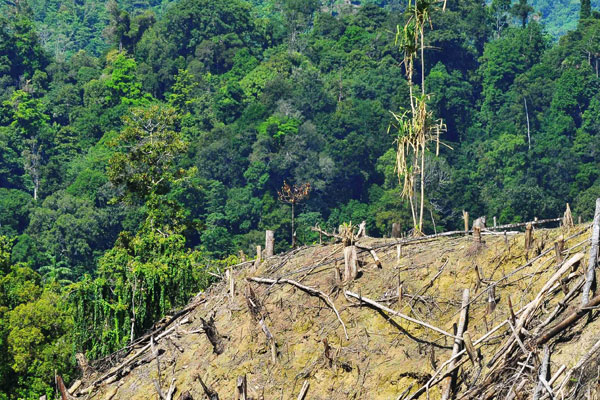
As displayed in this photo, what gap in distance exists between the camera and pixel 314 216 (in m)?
66.8

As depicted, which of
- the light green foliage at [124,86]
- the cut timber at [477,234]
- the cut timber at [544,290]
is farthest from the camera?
the light green foliage at [124,86]

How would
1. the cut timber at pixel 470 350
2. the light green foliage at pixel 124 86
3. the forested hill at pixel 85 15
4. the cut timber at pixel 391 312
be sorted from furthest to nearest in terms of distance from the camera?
the forested hill at pixel 85 15, the light green foliage at pixel 124 86, the cut timber at pixel 391 312, the cut timber at pixel 470 350

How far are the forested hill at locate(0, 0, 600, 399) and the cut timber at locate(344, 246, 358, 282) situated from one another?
68.7ft

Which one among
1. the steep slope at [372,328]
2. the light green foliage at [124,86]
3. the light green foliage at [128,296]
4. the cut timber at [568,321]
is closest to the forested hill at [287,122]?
the light green foliage at [124,86]

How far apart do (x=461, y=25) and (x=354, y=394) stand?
3295 inches

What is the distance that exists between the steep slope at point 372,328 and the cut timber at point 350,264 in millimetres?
105

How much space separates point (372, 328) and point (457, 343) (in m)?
1.61

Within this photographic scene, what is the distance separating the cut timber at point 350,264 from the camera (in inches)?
583

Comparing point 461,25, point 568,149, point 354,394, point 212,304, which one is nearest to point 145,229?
point 212,304

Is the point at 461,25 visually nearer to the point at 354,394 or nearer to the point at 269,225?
the point at 269,225

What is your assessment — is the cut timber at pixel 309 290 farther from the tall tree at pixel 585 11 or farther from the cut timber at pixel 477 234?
the tall tree at pixel 585 11

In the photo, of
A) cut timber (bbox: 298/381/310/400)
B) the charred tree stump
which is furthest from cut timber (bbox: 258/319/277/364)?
cut timber (bbox: 298/381/310/400)

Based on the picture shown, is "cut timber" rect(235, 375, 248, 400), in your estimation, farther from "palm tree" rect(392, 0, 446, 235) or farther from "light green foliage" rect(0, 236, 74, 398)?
"light green foliage" rect(0, 236, 74, 398)

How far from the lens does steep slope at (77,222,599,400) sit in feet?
40.5
